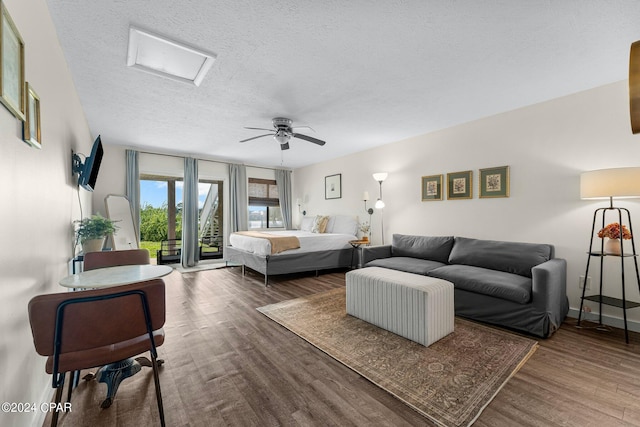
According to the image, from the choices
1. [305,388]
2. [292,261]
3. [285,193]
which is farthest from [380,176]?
[305,388]

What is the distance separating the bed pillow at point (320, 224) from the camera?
20.1 ft

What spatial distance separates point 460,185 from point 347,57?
2.70 meters

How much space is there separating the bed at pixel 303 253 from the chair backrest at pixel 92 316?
118 inches

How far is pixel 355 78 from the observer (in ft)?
8.77

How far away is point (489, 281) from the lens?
2.81 metres

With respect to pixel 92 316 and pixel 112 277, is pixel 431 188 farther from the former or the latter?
pixel 92 316

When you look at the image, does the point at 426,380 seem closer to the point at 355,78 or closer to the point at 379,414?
the point at 379,414

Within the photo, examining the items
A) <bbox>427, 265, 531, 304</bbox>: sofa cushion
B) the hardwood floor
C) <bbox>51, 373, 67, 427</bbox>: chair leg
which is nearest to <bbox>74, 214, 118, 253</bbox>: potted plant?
the hardwood floor

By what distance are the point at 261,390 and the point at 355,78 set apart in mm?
2776

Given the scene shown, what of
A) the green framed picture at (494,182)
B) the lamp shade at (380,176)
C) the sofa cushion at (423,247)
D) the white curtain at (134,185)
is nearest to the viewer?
the green framed picture at (494,182)

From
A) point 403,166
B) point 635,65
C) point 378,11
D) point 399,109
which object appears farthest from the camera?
point 403,166

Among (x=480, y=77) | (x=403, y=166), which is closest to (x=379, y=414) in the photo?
(x=480, y=77)

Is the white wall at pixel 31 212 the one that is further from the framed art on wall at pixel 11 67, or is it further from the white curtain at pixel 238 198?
the white curtain at pixel 238 198

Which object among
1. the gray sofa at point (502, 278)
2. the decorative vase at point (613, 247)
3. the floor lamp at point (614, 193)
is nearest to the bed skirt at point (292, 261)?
the gray sofa at point (502, 278)
